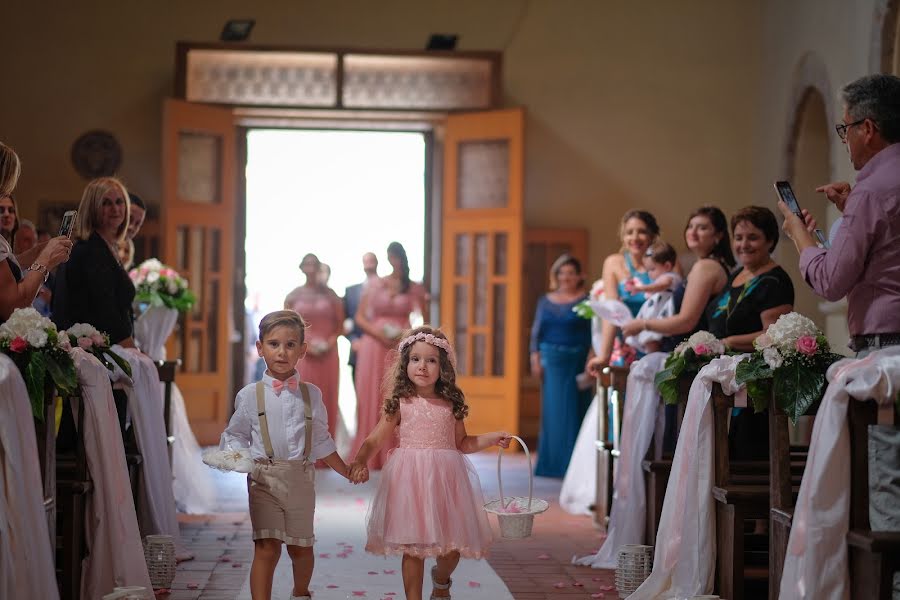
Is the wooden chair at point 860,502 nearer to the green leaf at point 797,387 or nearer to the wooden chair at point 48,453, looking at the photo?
the green leaf at point 797,387

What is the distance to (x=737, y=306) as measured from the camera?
15.4ft

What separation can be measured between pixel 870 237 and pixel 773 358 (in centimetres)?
47

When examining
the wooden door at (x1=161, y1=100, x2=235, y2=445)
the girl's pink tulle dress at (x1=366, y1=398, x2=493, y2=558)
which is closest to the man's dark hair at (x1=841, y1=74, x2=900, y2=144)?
the girl's pink tulle dress at (x1=366, y1=398, x2=493, y2=558)

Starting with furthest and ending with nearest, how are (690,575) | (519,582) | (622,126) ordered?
(622,126), (519,582), (690,575)

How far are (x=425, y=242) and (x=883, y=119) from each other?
26.1ft

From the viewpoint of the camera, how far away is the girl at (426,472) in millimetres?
3766

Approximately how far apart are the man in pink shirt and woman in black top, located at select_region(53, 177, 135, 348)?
9.45 ft

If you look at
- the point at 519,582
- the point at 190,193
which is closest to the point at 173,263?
the point at 190,193

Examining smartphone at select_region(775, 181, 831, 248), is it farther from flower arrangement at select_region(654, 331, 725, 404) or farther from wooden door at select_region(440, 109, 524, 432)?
wooden door at select_region(440, 109, 524, 432)

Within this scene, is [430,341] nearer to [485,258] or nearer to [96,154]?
[485,258]

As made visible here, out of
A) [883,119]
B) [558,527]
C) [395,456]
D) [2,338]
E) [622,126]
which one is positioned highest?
[622,126]

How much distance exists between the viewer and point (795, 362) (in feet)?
11.3

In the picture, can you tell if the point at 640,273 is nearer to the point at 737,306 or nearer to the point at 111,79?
the point at 737,306

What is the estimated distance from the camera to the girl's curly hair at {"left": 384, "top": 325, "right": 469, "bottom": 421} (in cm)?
398
